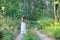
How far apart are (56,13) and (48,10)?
2990 mm

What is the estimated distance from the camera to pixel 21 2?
62.2 ft

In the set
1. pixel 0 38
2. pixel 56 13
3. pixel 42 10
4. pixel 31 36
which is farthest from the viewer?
pixel 42 10

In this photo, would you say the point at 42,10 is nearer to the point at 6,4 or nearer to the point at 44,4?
the point at 44,4

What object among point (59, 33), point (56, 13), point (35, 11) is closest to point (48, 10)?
point (35, 11)

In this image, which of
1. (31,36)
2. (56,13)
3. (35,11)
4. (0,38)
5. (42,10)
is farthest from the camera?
(42,10)

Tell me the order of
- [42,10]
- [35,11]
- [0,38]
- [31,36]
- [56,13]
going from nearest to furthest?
1. [31,36]
2. [0,38]
3. [56,13]
4. [35,11]
5. [42,10]

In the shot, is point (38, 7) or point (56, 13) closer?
point (56, 13)

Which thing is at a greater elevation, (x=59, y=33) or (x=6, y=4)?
(x=6, y=4)

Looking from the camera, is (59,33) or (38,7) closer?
(59,33)

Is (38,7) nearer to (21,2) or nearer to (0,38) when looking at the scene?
(21,2)

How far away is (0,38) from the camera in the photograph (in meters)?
9.22

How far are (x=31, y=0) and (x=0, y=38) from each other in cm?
1018

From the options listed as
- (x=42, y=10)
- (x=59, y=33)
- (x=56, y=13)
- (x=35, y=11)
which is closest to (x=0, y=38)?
(x=59, y=33)

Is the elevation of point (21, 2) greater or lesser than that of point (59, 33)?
greater
